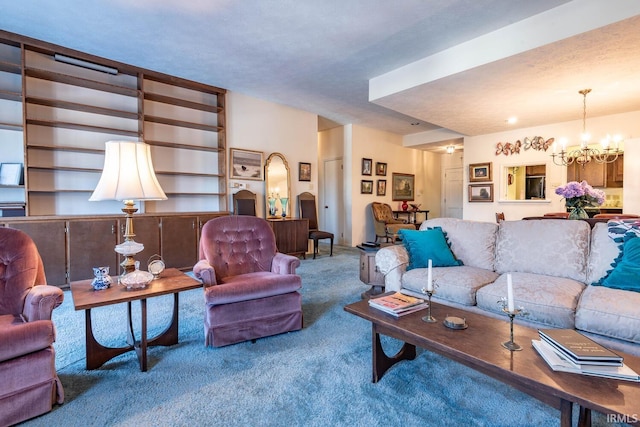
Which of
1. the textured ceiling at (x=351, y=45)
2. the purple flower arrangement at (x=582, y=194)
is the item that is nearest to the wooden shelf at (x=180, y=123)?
the textured ceiling at (x=351, y=45)

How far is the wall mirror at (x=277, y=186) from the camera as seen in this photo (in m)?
5.49

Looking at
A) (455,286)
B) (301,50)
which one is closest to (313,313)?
(455,286)

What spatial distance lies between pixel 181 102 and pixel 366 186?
417 centimetres

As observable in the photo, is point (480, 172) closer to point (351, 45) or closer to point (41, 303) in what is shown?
point (351, 45)

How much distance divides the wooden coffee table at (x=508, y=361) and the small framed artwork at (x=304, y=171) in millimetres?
4380

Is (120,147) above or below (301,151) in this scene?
below

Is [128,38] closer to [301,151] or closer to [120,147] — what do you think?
[120,147]

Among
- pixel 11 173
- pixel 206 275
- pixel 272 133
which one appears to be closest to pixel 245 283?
pixel 206 275

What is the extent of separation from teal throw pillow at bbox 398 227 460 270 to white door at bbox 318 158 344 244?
4.38m

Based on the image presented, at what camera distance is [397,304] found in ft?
5.85

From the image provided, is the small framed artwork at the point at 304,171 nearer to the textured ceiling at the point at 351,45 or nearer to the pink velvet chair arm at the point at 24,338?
the textured ceiling at the point at 351,45

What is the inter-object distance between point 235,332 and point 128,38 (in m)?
3.29

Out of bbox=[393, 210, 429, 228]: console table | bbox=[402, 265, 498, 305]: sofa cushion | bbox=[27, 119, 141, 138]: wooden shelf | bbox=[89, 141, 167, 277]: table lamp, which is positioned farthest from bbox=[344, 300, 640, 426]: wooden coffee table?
bbox=[393, 210, 429, 228]: console table

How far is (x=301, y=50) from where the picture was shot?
3502 millimetres
